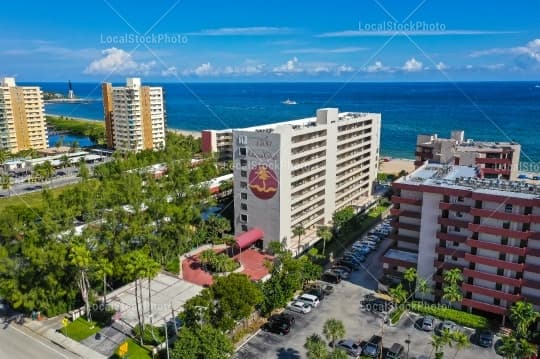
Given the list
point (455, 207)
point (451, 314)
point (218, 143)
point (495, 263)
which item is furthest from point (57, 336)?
point (218, 143)

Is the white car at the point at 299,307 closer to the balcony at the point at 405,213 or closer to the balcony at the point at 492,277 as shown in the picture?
the balcony at the point at 405,213

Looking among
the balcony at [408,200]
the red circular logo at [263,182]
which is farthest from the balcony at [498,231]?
the red circular logo at [263,182]

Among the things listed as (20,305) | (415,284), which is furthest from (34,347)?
(415,284)

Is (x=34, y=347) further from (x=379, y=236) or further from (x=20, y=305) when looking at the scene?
(x=379, y=236)

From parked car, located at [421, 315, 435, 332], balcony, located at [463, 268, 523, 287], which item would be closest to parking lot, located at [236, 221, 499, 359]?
parked car, located at [421, 315, 435, 332]

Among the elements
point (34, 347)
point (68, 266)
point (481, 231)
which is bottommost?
point (34, 347)

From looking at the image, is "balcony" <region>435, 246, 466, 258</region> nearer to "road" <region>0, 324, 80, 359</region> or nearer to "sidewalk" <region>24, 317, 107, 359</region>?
"sidewalk" <region>24, 317, 107, 359</region>

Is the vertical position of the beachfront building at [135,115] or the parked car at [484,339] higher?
the beachfront building at [135,115]
